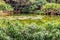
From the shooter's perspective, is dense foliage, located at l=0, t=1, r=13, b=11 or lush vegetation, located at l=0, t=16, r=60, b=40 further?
dense foliage, located at l=0, t=1, r=13, b=11

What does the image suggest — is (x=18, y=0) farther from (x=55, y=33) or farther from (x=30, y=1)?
(x=55, y=33)

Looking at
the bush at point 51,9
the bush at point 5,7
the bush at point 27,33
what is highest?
the bush at point 27,33

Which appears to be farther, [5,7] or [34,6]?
[34,6]

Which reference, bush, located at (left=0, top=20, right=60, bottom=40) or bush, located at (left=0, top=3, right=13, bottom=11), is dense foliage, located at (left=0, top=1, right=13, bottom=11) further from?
bush, located at (left=0, top=20, right=60, bottom=40)

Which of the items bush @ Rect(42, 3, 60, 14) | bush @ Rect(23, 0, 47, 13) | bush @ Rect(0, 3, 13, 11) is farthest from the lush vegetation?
bush @ Rect(23, 0, 47, 13)

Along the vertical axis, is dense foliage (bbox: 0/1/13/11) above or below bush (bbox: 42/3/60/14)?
above

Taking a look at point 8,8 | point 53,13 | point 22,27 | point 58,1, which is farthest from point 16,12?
point 22,27

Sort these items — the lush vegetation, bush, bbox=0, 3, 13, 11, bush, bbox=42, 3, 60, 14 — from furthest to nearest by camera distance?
bush, bbox=42, 3, 60, 14, bush, bbox=0, 3, 13, 11, the lush vegetation

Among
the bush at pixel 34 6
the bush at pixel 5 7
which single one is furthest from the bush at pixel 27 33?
the bush at pixel 34 6

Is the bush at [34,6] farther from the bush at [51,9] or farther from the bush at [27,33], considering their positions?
the bush at [27,33]

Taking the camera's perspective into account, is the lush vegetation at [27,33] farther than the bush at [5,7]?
No

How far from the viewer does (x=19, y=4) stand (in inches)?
990

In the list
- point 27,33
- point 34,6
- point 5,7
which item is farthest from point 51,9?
point 27,33

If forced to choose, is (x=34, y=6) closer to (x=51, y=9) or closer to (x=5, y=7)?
(x=51, y=9)
